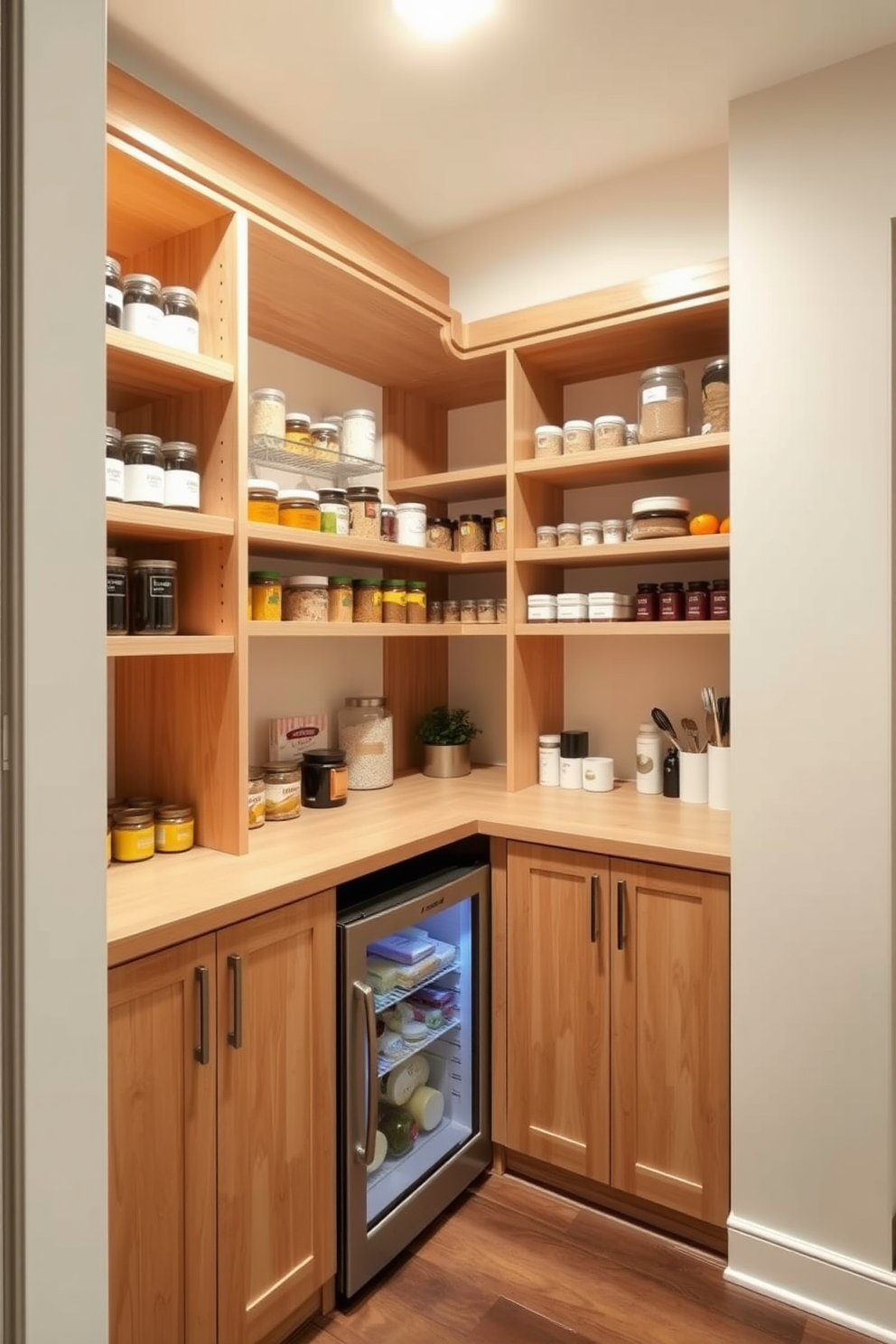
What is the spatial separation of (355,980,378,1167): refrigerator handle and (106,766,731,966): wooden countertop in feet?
0.74

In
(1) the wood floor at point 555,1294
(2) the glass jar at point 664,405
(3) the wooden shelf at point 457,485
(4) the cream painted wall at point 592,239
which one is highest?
(4) the cream painted wall at point 592,239

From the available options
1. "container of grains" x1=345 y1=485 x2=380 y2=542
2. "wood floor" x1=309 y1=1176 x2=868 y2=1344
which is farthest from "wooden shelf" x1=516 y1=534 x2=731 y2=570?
"wood floor" x1=309 y1=1176 x2=868 y2=1344

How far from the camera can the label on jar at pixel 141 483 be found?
154cm

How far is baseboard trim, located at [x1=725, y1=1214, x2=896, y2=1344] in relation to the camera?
5.13ft

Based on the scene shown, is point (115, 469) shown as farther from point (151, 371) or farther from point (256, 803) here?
point (256, 803)

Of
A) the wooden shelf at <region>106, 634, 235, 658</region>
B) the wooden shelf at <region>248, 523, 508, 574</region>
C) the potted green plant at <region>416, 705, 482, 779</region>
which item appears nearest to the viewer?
the wooden shelf at <region>106, 634, 235, 658</region>

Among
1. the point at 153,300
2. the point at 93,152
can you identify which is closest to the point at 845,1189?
the point at 93,152

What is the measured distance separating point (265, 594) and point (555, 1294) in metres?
1.59

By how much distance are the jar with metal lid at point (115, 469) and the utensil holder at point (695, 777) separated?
4.93 feet

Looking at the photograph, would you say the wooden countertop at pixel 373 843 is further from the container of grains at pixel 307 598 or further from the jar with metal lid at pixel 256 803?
the container of grains at pixel 307 598

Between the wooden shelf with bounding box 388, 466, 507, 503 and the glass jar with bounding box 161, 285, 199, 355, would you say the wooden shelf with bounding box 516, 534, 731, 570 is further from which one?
the glass jar with bounding box 161, 285, 199, 355

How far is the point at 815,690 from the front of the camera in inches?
63.6

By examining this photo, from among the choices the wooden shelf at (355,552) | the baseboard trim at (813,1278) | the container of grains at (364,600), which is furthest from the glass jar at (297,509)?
the baseboard trim at (813,1278)

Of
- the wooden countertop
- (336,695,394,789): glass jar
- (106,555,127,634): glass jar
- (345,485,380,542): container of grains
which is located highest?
(345,485,380,542): container of grains
